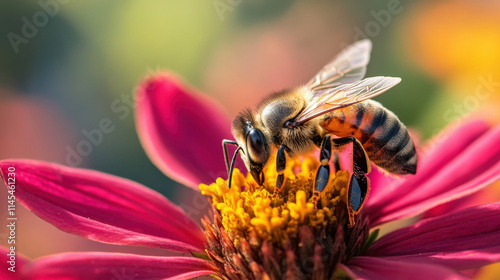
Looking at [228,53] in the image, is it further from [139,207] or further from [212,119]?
[139,207]

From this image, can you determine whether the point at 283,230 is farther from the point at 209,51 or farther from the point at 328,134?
the point at 209,51

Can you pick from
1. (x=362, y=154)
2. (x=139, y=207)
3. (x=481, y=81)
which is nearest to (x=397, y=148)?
(x=362, y=154)

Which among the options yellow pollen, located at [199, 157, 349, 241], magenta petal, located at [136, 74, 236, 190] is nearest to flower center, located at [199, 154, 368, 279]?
yellow pollen, located at [199, 157, 349, 241]

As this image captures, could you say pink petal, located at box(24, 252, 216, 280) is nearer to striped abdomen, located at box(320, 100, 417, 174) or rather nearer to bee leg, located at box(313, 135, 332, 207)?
bee leg, located at box(313, 135, 332, 207)

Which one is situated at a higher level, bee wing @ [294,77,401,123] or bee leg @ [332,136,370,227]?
bee wing @ [294,77,401,123]

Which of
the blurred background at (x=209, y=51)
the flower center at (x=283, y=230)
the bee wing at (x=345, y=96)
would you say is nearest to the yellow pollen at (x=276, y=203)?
the flower center at (x=283, y=230)

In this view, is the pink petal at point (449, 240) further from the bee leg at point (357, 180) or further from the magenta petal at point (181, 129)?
the magenta petal at point (181, 129)
